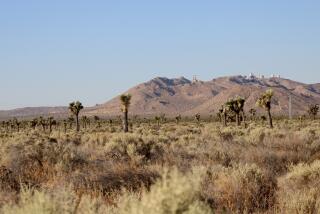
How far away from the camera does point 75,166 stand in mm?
16047

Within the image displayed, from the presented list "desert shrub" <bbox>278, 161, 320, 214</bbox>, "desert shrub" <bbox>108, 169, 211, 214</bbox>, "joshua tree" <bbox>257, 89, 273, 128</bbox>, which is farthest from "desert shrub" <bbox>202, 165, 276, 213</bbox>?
"joshua tree" <bbox>257, 89, 273, 128</bbox>

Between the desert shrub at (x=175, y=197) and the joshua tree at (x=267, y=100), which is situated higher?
the joshua tree at (x=267, y=100)

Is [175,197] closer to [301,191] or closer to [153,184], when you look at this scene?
[153,184]

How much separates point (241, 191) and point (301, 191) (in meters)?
1.29

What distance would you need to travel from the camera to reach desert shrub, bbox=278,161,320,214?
10109 mm

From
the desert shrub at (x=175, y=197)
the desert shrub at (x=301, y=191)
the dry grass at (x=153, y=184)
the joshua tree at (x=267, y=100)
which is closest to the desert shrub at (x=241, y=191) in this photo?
the dry grass at (x=153, y=184)

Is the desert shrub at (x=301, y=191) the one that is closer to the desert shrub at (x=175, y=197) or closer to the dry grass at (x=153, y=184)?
the dry grass at (x=153, y=184)

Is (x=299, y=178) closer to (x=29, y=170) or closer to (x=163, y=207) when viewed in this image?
(x=29, y=170)

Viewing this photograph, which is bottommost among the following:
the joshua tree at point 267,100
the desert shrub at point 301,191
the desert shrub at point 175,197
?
the desert shrub at point 301,191

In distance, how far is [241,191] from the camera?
11586mm

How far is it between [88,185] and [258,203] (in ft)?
12.1

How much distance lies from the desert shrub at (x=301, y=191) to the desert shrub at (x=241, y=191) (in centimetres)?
32

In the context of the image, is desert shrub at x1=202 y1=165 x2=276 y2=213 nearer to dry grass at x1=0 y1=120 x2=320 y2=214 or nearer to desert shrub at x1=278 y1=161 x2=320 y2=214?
dry grass at x1=0 y1=120 x2=320 y2=214

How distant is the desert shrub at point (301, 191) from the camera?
1011 cm
